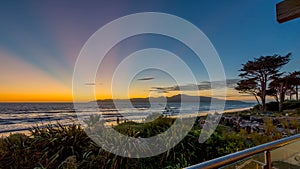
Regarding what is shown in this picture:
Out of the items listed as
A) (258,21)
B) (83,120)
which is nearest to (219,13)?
A: (258,21)

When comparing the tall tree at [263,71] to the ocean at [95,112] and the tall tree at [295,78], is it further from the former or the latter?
the ocean at [95,112]

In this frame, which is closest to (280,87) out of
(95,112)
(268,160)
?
(95,112)

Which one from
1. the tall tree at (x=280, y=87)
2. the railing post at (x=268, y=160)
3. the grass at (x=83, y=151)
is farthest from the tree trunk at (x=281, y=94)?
the railing post at (x=268, y=160)

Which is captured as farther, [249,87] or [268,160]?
[249,87]

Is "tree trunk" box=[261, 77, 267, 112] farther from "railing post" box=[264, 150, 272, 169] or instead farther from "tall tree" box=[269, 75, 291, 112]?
"railing post" box=[264, 150, 272, 169]

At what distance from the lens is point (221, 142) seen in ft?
12.4

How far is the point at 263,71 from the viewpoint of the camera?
43.9 ft

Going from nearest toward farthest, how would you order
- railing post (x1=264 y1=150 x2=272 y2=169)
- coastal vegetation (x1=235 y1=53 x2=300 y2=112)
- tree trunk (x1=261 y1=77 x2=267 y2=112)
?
railing post (x1=264 y1=150 x2=272 y2=169) < coastal vegetation (x1=235 y1=53 x2=300 y2=112) < tree trunk (x1=261 y1=77 x2=267 y2=112)

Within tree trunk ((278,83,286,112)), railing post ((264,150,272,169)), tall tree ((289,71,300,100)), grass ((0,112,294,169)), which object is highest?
tall tree ((289,71,300,100))

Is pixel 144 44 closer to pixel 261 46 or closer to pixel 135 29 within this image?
pixel 135 29

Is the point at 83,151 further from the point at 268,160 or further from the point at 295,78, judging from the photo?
the point at 295,78

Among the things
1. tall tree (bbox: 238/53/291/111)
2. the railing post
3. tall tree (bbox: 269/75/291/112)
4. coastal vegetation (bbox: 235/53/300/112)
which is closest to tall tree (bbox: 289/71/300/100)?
coastal vegetation (bbox: 235/53/300/112)

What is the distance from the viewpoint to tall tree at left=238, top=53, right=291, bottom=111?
12.2 meters

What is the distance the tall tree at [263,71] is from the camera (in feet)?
40.1
